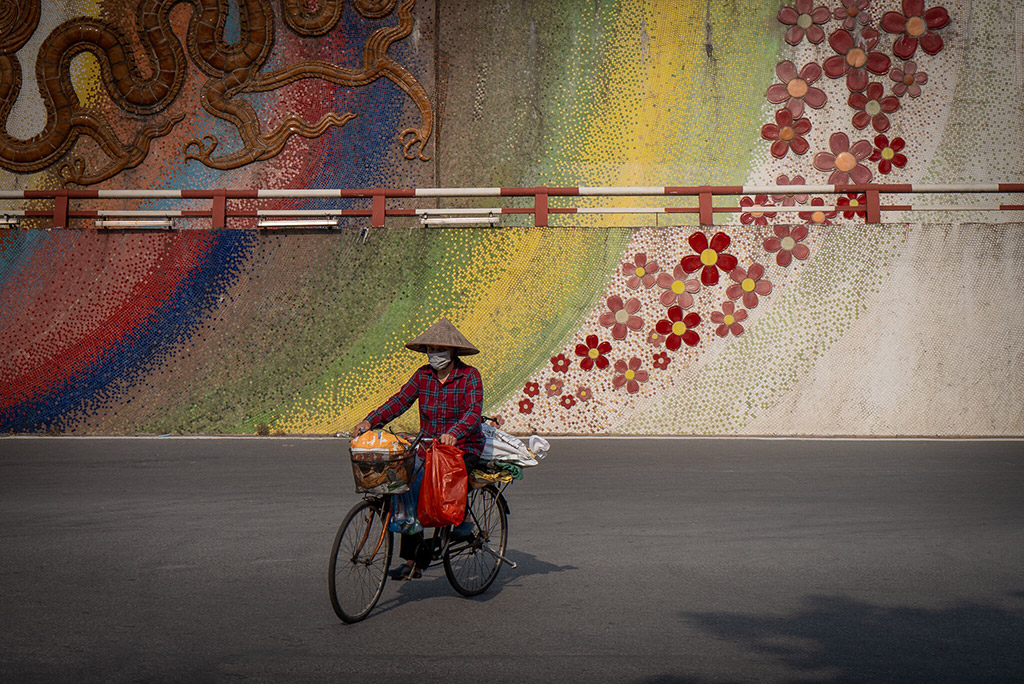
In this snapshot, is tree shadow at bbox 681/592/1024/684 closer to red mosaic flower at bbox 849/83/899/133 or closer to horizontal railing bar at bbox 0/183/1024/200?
horizontal railing bar at bbox 0/183/1024/200

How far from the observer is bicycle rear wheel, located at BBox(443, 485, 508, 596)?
21.1 ft

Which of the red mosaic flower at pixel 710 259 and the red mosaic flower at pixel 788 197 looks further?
the red mosaic flower at pixel 788 197

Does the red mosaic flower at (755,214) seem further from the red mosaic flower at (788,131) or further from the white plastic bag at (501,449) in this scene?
the white plastic bag at (501,449)

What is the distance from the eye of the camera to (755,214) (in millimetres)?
18688

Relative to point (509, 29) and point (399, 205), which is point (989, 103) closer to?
point (509, 29)

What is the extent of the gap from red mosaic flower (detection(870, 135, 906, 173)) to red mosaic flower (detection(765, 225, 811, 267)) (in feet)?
11.1

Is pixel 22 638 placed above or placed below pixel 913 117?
below

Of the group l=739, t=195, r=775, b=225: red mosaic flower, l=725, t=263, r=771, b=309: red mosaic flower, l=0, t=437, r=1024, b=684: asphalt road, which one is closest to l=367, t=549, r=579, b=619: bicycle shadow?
l=0, t=437, r=1024, b=684: asphalt road

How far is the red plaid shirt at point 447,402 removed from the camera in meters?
6.45

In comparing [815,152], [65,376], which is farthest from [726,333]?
[65,376]

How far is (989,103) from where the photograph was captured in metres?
18.7

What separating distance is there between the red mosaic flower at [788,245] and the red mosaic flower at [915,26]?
4888 mm

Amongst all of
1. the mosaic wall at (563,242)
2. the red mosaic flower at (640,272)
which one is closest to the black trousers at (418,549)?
the mosaic wall at (563,242)

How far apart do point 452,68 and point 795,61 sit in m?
6.57
